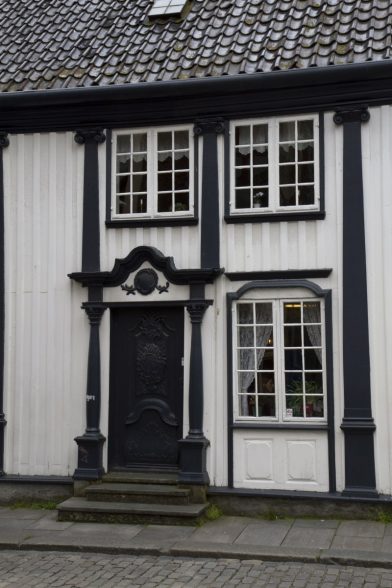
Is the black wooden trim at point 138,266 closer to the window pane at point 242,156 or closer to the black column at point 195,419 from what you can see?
the black column at point 195,419

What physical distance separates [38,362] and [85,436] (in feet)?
3.91

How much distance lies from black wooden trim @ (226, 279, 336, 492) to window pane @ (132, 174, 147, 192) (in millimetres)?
1868

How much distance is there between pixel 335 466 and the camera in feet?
32.3

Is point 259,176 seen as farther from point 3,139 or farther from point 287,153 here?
point 3,139

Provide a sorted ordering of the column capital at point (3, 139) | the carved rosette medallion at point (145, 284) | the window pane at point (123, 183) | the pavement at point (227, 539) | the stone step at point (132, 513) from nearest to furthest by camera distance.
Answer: the pavement at point (227, 539)
the stone step at point (132, 513)
the carved rosette medallion at point (145, 284)
the window pane at point (123, 183)
the column capital at point (3, 139)

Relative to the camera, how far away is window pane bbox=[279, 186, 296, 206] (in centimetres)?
A: 1038

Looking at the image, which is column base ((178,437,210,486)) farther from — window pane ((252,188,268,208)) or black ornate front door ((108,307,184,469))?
window pane ((252,188,268,208))

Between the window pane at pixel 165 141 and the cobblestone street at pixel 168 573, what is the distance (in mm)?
5192

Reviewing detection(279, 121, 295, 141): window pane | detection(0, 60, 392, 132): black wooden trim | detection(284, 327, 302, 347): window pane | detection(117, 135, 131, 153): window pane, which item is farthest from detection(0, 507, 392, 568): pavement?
detection(0, 60, 392, 132): black wooden trim

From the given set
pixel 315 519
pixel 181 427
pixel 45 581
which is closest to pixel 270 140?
pixel 181 427

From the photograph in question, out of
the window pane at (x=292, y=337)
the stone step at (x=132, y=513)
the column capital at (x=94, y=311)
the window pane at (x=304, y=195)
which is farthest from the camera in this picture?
the column capital at (x=94, y=311)

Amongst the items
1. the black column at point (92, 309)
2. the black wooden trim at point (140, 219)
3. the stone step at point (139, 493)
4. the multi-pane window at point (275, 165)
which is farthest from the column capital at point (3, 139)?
the stone step at point (139, 493)

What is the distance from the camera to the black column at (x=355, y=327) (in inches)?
383

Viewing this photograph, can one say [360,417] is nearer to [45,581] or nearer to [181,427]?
[181,427]
